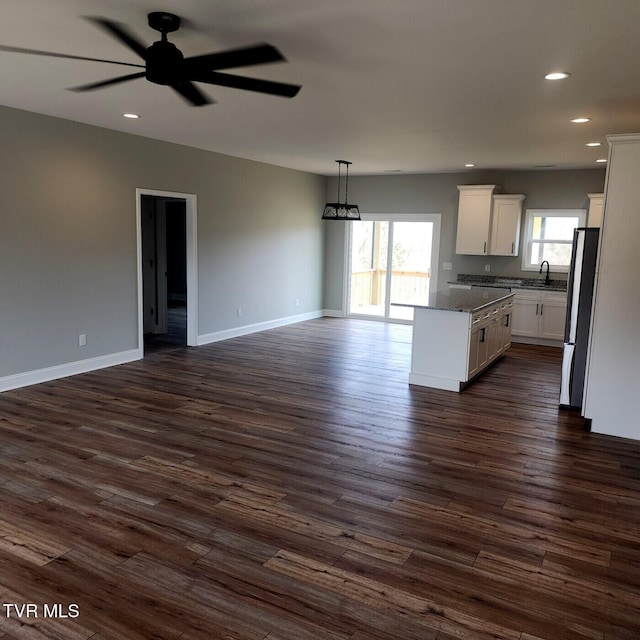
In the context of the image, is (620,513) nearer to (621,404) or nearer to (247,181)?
(621,404)

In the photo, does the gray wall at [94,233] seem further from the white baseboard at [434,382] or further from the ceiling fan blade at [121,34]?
the white baseboard at [434,382]

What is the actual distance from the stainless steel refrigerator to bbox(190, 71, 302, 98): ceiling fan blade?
3.29 m

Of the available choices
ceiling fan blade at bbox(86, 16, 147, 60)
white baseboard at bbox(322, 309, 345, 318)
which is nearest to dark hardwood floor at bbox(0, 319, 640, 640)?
ceiling fan blade at bbox(86, 16, 147, 60)

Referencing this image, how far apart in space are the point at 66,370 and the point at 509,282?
655 centimetres

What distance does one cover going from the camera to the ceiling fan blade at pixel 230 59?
8.82ft

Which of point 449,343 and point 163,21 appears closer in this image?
point 163,21

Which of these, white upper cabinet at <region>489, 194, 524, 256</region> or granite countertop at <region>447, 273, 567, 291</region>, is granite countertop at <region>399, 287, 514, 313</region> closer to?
granite countertop at <region>447, 273, 567, 291</region>

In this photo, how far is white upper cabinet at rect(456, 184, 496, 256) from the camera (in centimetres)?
863

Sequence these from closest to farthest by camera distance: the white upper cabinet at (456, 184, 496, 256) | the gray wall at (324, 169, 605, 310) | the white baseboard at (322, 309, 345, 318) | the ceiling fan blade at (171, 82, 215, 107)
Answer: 1. the ceiling fan blade at (171, 82, 215, 107)
2. the gray wall at (324, 169, 605, 310)
3. the white upper cabinet at (456, 184, 496, 256)
4. the white baseboard at (322, 309, 345, 318)

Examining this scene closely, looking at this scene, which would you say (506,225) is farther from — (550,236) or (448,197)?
(448,197)

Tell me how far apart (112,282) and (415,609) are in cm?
514

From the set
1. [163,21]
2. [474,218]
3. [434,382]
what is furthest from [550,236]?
[163,21]

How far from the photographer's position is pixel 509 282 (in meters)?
8.80

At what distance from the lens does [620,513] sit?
3.22m
